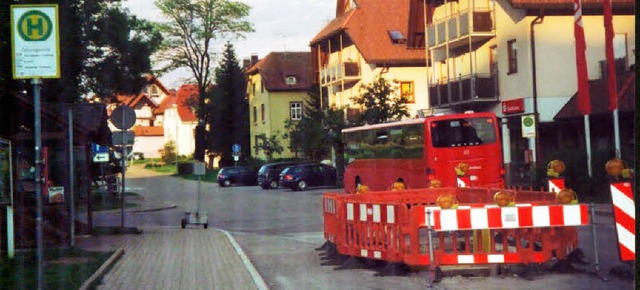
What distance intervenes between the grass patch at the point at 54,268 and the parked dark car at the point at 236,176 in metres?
44.5

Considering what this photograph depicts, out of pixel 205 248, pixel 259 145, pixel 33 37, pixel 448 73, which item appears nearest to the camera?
pixel 33 37

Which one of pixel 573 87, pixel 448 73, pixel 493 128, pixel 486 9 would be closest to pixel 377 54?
pixel 448 73

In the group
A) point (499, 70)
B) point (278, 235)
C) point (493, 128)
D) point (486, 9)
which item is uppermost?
point (486, 9)

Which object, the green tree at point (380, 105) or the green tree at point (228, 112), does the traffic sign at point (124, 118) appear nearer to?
the green tree at point (380, 105)

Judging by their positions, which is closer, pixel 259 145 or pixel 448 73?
pixel 448 73

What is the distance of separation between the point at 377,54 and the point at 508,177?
19036mm

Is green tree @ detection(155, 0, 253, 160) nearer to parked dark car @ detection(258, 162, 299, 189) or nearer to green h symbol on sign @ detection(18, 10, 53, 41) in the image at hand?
parked dark car @ detection(258, 162, 299, 189)

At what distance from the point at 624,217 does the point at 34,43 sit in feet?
21.4

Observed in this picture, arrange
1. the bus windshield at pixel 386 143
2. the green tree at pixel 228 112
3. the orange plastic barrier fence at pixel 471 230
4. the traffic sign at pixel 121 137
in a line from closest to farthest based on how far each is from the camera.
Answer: the orange plastic barrier fence at pixel 471 230
the traffic sign at pixel 121 137
the bus windshield at pixel 386 143
the green tree at pixel 228 112

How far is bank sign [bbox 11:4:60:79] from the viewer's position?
352 inches

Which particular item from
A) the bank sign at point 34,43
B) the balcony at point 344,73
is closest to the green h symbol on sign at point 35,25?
the bank sign at point 34,43

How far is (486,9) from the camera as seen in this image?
39562 millimetres

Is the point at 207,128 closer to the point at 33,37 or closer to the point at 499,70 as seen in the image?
the point at 499,70

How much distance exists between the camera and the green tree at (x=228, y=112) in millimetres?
84875
